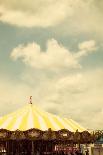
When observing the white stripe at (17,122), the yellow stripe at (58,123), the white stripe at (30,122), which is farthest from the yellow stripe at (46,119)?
the white stripe at (17,122)

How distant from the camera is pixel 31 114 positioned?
17922 millimetres

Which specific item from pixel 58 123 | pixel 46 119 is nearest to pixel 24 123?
pixel 46 119

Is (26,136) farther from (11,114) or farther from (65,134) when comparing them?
(11,114)

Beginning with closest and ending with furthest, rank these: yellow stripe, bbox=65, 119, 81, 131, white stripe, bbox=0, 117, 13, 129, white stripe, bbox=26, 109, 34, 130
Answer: white stripe, bbox=26, 109, 34, 130 → white stripe, bbox=0, 117, 13, 129 → yellow stripe, bbox=65, 119, 81, 131

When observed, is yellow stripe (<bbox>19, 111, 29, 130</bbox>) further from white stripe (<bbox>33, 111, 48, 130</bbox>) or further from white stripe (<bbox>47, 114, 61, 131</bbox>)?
white stripe (<bbox>47, 114, 61, 131</bbox>)

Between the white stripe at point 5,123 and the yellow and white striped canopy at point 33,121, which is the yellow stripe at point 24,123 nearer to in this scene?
the yellow and white striped canopy at point 33,121

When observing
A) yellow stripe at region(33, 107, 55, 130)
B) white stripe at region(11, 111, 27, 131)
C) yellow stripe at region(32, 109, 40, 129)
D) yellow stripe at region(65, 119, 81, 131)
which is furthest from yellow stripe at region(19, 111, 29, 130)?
yellow stripe at region(65, 119, 81, 131)

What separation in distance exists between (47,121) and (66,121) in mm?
1325

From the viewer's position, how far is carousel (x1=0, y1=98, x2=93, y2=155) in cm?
1593

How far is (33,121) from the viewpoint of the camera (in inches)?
663

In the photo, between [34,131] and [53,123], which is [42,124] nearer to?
[53,123]

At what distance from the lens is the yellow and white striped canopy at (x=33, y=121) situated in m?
16.5

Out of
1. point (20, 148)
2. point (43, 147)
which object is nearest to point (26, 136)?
point (20, 148)

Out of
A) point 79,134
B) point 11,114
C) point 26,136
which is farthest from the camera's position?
point 11,114
